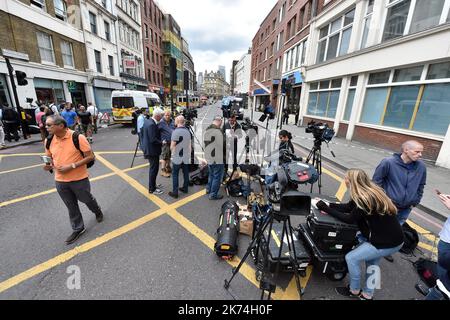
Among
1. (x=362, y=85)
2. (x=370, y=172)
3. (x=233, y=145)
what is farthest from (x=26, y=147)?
(x=362, y=85)

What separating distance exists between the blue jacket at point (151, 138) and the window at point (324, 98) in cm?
1208

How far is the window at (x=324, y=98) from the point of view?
12734 mm

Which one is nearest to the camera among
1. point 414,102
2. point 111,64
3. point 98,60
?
point 414,102

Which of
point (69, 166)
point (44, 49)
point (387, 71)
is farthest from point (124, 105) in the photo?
point (387, 71)

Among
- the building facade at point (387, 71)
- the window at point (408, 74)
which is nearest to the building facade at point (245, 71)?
the building facade at point (387, 71)

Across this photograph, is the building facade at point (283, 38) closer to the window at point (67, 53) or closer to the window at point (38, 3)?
the window at point (38, 3)

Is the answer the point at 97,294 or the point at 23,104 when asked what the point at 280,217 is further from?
the point at 23,104

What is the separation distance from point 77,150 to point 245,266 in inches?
123

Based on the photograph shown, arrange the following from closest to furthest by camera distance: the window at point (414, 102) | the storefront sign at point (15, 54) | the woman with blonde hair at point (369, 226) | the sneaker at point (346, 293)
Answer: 1. the woman with blonde hair at point (369, 226)
2. the sneaker at point (346, 293)
3. the window at point (414, 102)
4. the storefront sign at point (15, 54)

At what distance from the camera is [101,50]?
19.1 meters

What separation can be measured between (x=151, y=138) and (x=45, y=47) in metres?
15.5

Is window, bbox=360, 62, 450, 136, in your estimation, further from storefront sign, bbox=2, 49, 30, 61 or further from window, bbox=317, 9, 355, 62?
storefront sign, bbox=2, 49, 30, 61

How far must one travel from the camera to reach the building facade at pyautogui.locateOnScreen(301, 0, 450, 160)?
7.14 m

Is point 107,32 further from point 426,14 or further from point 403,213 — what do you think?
point 403,213
